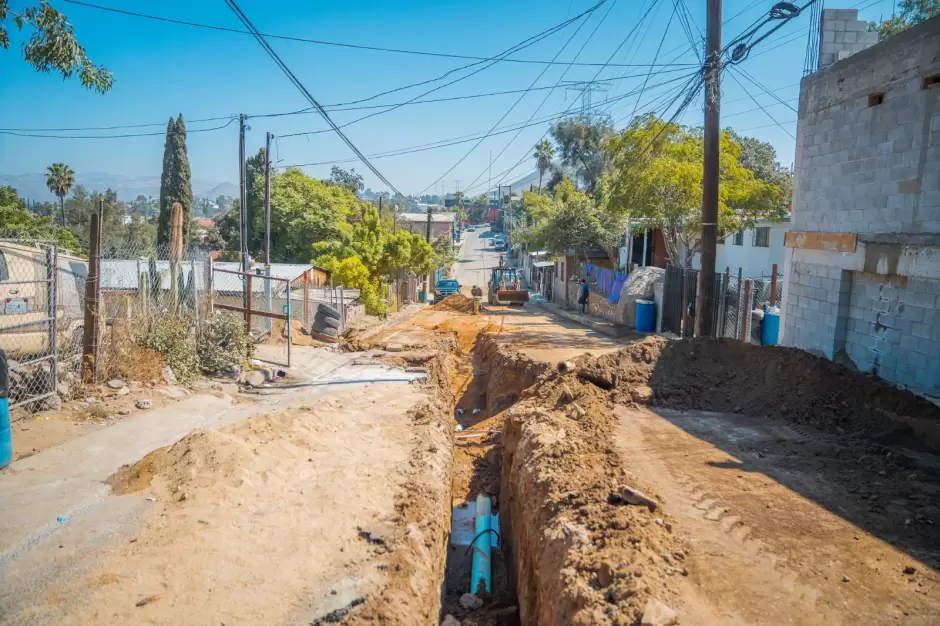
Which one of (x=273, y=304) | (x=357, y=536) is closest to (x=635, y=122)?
(x=273, y=304)

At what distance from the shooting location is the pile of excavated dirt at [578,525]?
4449mm

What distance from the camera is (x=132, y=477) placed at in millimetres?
6586

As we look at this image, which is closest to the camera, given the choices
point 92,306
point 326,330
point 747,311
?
point 92,306

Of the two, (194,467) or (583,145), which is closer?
(194,467)

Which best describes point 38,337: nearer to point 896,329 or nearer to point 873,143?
point 896,329

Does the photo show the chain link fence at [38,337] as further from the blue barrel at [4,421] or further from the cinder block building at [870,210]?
the cinder block building at [870,210]

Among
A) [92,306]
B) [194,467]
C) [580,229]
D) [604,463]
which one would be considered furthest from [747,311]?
[580,229]

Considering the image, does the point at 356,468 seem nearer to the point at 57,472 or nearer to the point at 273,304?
the point at 57,472

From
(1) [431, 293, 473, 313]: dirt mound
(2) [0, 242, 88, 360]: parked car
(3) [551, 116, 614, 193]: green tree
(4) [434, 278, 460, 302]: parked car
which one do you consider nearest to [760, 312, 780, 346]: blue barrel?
(2) [0, 242, 88, 360]: parked car

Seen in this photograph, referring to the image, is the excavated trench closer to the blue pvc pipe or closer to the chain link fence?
the blue pvc pipe

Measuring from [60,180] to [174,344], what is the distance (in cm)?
4824

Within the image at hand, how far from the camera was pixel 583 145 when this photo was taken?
60812mm

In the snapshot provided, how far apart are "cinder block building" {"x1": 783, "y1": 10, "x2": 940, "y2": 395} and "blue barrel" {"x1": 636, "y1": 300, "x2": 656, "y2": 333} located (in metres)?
5.51

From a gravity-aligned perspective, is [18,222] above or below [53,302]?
above
